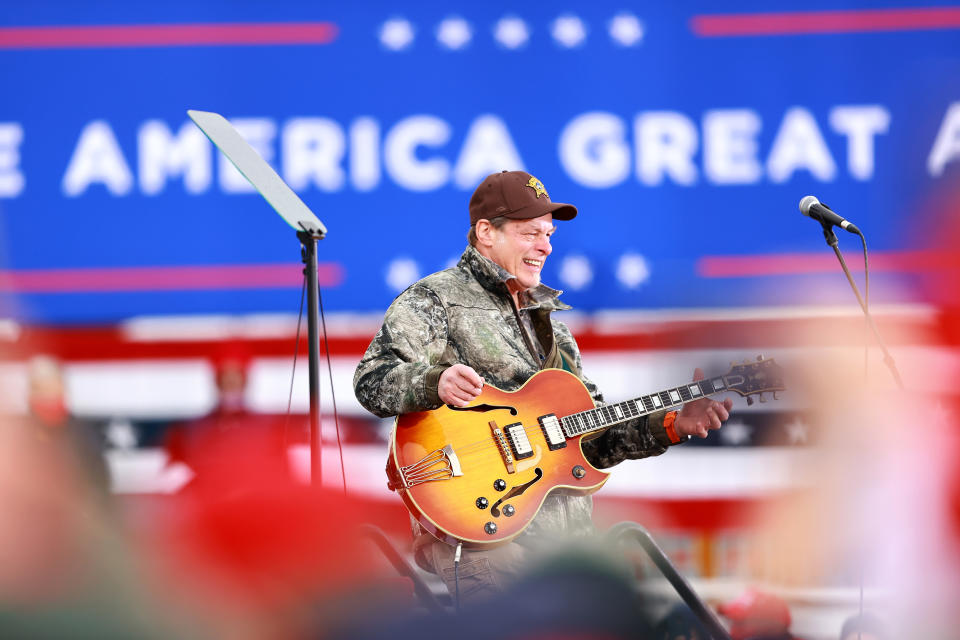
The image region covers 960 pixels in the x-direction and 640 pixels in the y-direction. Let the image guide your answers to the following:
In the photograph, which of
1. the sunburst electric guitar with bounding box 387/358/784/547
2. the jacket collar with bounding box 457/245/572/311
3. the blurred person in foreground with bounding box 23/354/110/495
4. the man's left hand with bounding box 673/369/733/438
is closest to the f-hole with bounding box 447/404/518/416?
the sunburst electric guitar with bounding box 387/358/784/547

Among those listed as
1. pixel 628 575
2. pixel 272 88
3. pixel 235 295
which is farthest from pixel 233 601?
pixel 272 88

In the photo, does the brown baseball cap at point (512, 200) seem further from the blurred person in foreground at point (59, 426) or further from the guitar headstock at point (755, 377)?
the blurred person in foreground at point (59, 426)

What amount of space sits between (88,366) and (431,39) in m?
2.12

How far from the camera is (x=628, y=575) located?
3.90ft

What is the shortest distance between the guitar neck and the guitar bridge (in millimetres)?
332

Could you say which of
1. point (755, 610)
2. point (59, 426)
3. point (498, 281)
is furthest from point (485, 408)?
point (59, 426)

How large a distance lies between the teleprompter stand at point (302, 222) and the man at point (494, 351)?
24cm

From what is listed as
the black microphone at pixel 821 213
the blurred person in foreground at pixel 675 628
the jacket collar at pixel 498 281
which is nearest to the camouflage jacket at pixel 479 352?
the jacket collar at pixel 498 281

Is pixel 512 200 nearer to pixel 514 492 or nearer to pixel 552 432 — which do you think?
pixel 552 432

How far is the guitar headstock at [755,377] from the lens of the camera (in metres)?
2.68

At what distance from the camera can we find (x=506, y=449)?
2.51 m

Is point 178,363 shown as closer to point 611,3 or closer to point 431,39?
point 431,39

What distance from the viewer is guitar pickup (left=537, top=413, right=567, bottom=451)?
256 cm

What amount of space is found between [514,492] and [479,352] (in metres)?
0.38
